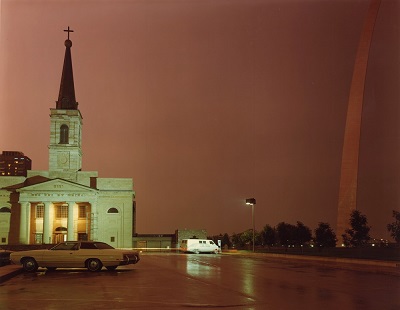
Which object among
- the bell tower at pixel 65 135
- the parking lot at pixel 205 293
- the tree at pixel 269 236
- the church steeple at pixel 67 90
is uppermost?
the church steeple at pixel 67 90

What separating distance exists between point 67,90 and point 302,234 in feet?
150

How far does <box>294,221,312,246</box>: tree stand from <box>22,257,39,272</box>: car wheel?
59934 millimetres

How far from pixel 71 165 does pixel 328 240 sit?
49.0 metres

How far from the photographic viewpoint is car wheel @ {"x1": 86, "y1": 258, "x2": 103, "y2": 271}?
25859mm

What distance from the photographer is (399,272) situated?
24.9 m

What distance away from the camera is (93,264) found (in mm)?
25922

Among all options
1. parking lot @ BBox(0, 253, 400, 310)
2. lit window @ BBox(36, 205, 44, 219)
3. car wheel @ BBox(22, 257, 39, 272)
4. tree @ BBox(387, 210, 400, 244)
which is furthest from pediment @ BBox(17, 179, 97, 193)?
parking lot @ BBox(0, 253, 400, 310)

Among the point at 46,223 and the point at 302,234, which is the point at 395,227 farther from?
the point at 46,223

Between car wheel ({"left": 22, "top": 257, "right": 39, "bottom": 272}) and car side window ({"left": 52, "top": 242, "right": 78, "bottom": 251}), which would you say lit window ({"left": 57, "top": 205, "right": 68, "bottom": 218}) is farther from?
car wheel ({"left": 22, "top": 257, "right": 39, "bottom": 272})

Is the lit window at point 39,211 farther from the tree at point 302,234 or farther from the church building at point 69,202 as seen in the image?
the tree at point 302,234

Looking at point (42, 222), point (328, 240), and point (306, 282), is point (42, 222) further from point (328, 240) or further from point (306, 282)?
point (306, 282)

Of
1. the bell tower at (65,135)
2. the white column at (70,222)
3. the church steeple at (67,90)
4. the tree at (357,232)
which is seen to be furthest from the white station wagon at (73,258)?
the church steeple at (67,90)

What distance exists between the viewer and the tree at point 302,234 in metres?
81.6

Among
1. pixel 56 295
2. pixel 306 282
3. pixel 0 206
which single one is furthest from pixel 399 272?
pixel 0 206
